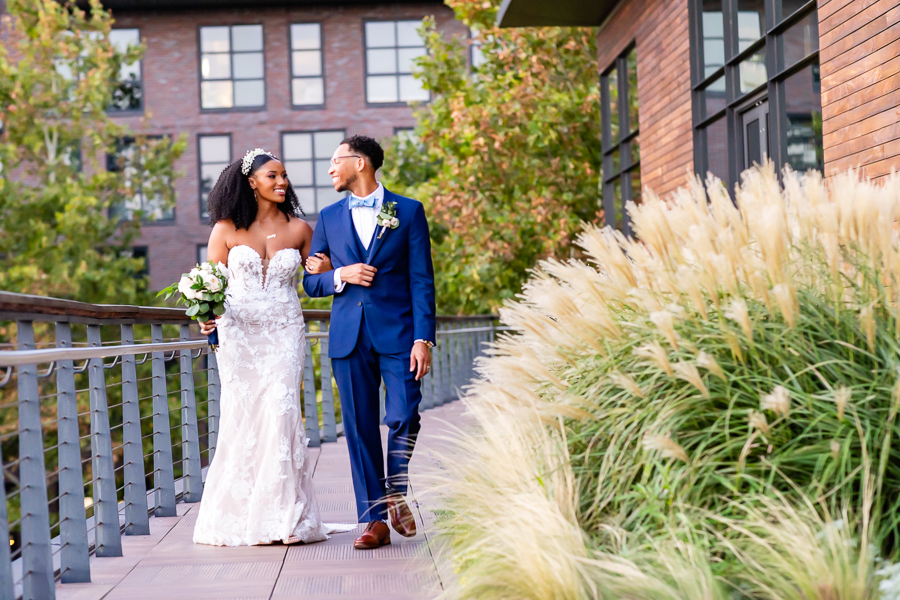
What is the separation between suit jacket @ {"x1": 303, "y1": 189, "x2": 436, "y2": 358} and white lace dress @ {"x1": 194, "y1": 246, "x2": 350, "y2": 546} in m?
0.44

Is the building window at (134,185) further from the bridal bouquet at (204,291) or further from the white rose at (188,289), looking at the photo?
the white rose at (188,289)

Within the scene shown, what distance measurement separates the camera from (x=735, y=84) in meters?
8.64

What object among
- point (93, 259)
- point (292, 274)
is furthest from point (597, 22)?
point (93, 259)

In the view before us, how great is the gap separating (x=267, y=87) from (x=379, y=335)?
24.3 meters

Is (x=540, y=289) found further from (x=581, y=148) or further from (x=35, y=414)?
(x=581, y=148)

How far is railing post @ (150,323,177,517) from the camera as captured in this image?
571 cm

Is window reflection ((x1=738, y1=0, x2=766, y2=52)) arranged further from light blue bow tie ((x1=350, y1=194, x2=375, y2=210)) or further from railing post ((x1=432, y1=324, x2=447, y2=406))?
railing post ((x1=432, y1=324, x2=447, y2=406))

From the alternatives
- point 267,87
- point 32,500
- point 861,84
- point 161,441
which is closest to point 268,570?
point 32,500

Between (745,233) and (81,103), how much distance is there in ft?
72.6

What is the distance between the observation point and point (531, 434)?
348cm

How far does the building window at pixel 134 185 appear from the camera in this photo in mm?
24062

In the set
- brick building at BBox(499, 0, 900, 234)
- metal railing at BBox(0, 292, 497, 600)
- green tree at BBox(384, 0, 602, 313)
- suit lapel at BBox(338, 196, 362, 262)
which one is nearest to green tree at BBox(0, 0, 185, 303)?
green tree at BBox(384, 0, 602, 313)

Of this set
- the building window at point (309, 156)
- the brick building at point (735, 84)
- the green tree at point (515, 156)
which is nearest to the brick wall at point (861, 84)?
the brick building at point (735, 84)

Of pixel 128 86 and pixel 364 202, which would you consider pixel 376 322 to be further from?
pixel 128 86
